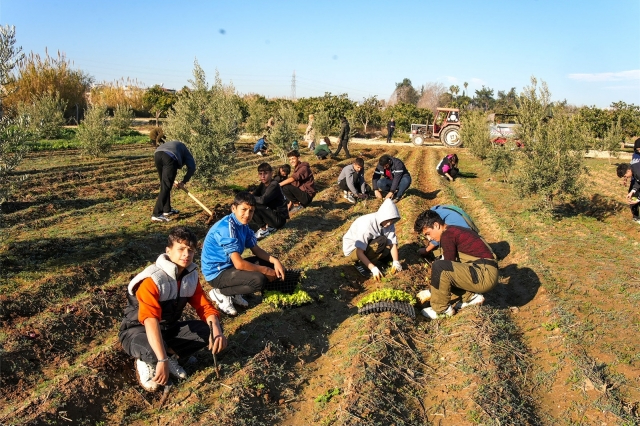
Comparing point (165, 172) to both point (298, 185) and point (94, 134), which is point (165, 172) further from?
point (94, 134)

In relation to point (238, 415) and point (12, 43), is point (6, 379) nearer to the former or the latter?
point (238, 415)

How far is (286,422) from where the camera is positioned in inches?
150

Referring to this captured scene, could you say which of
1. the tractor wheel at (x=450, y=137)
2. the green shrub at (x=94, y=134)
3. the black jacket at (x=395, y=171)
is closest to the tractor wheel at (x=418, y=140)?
the tractor wheel at (x=450, y=137)

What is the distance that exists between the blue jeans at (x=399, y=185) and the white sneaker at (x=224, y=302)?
6.38 metres

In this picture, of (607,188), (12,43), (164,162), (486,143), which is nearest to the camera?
(12,43)

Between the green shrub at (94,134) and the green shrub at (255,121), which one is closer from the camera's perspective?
the green shrub at (94,134)

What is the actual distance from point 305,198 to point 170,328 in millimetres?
6135

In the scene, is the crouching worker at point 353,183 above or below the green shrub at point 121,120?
below

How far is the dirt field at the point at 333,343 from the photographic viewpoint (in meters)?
3.91

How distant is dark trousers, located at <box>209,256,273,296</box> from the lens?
5223 mm

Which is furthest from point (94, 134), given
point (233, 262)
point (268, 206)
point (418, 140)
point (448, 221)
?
point (418, 140)

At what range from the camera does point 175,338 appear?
4203 mm

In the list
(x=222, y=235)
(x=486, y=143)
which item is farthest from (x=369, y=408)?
(x=486, y=143)

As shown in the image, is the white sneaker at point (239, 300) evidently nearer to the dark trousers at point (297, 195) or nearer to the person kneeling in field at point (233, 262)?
the person kneeling in field at point (233, 262)
